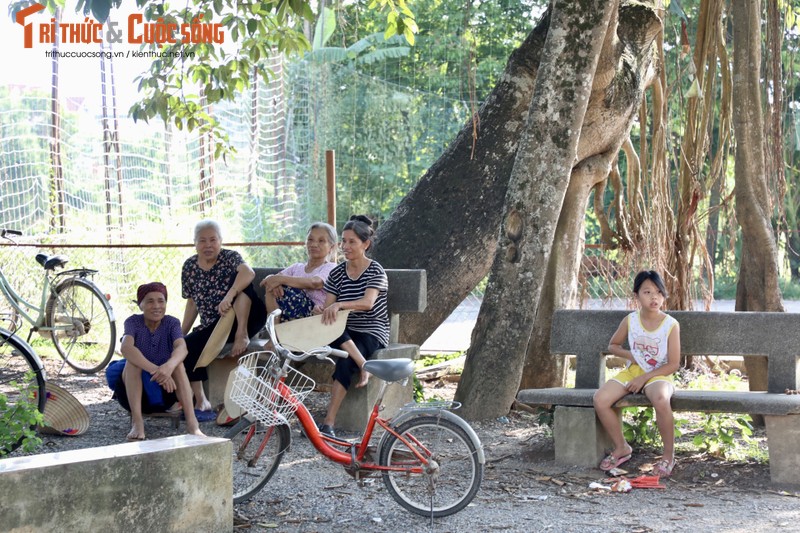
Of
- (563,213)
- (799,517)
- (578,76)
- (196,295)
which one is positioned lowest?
(799,517)

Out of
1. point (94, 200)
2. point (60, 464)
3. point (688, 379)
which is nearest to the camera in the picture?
point (60, 464)

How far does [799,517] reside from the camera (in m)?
4.64

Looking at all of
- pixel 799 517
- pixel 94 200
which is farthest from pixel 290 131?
pixel 799 517

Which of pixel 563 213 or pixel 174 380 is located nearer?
pixel 174 380

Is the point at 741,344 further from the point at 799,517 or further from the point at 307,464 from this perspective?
the point at 307,464

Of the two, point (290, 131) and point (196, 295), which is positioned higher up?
point (290, 131)

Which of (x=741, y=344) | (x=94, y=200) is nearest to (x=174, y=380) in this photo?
(x=741, y=344)

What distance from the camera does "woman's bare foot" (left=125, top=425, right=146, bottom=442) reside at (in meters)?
6.17

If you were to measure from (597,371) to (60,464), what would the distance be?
3.29 m

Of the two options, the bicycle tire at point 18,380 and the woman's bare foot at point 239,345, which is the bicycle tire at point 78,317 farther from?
the woman's bare foot at point 239,345

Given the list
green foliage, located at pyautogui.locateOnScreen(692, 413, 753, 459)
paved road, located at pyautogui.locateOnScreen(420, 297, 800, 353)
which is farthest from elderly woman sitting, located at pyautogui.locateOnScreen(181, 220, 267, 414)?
paved road, located at pyautogui.locateOnScreen(420, 297, 800, 353)

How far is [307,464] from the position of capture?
5.71 metres

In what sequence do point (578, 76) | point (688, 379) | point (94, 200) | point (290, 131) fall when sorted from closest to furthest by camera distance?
point (578, 76) → point (688, 379) → point (94, 200) → point (290, 131)

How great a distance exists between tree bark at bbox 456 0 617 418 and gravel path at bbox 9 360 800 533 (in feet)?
1.66
